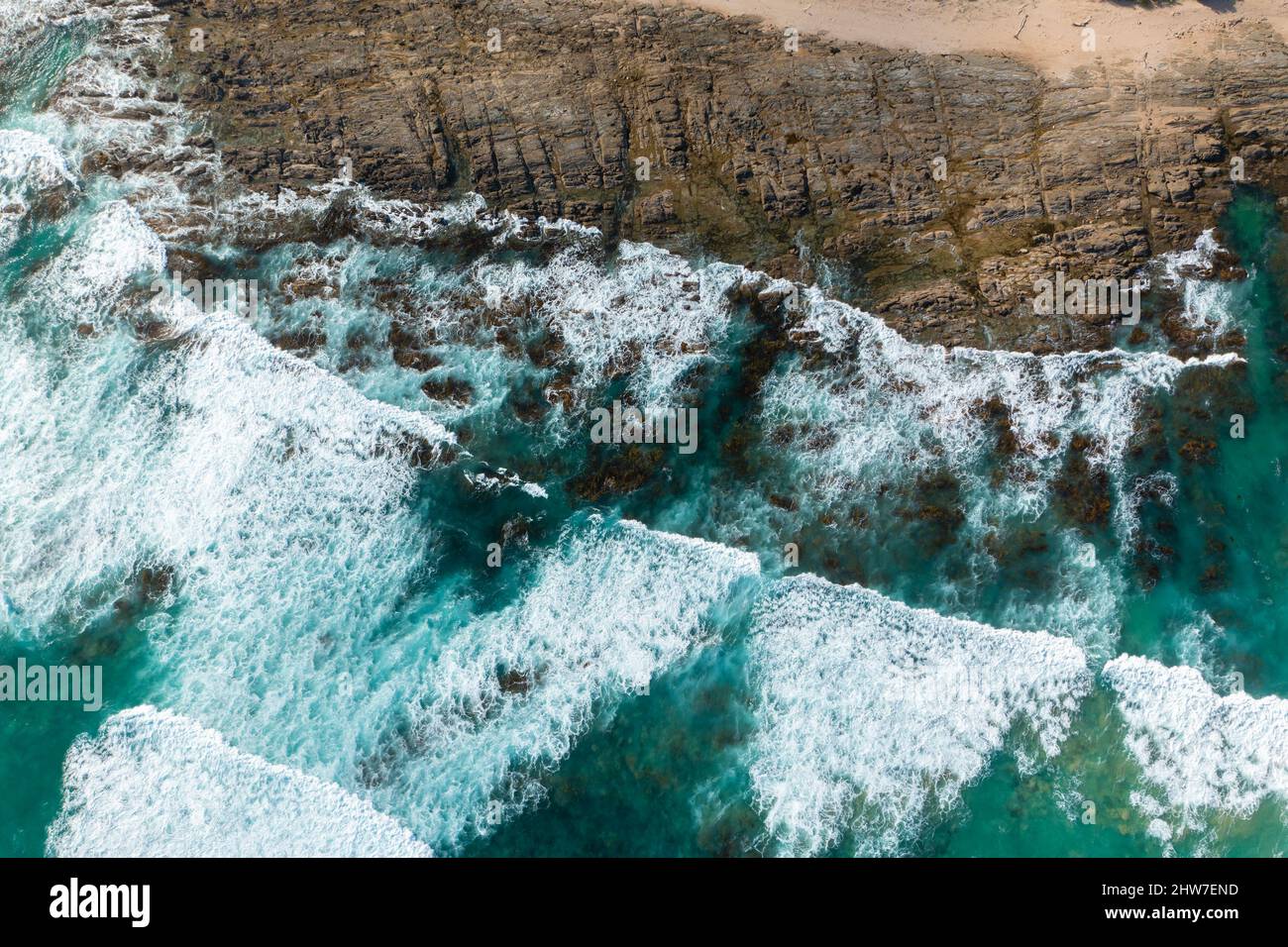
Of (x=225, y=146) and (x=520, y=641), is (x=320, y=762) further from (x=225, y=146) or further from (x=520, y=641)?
(x=225, y=146)

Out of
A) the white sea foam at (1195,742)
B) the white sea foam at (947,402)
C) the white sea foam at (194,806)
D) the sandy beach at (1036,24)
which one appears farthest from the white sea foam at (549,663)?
the sandy beach at (1036,24)

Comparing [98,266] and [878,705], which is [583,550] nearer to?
[878,705]

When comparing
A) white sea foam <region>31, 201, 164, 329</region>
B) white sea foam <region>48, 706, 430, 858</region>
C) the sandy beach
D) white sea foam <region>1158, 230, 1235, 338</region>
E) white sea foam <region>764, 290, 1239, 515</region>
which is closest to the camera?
white sea foam <region>48, 706, 430, 858</region>

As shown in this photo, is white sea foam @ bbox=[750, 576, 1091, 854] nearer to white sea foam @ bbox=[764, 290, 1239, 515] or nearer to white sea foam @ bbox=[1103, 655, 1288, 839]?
white sea foam @ bbox=[1103, 655, 1288, 839]

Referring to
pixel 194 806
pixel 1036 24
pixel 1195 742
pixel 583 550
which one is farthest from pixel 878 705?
pixel 1036 24

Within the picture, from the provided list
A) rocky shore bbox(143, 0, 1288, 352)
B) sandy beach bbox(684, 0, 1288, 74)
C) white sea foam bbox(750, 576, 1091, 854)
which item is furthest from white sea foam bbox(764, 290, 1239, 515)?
sandy beach bbox(684, 0, 1288, 74)
